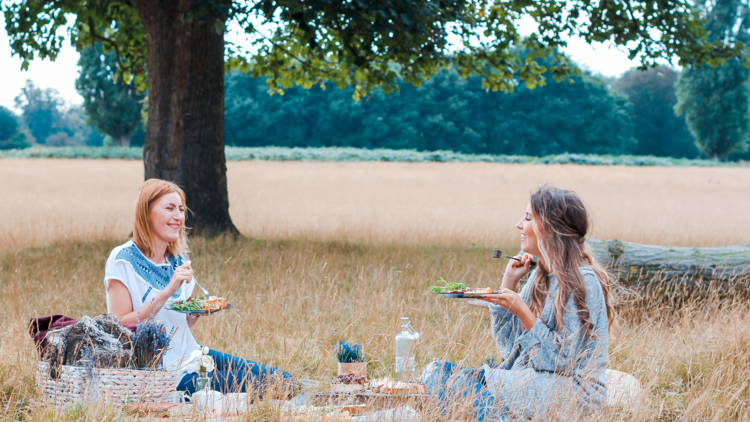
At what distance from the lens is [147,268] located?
386 centimetres

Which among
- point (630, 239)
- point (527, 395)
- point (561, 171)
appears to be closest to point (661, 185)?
point (561, 171)

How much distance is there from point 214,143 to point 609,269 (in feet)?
21.2

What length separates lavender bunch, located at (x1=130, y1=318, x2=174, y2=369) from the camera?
3441 millimetres

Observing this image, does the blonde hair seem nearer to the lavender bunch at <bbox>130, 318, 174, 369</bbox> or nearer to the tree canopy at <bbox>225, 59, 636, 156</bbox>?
the lavender bunch at <bbox>130, 318, 174, 369</bbox>

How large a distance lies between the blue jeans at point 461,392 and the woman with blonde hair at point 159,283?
0.82m

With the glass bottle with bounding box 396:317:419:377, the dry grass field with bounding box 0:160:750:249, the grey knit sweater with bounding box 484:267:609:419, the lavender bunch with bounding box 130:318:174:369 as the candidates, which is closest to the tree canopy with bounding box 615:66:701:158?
the dry grass field with bounding box 0:160:750:249

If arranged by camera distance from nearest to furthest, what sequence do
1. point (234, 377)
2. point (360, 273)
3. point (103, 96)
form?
point (234, 377)
point (360, 273)
point (103, 96)

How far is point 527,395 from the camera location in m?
3.49

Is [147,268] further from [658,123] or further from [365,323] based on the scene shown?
[658,123]

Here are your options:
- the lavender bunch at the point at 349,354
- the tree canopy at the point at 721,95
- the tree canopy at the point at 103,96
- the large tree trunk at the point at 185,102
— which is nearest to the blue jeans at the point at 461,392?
the lavender bunch at the point at 349,354

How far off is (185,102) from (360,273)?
15.3ft

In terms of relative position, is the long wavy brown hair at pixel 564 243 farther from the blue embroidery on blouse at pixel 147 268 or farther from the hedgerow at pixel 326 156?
the hedgerow at pixel 326 156

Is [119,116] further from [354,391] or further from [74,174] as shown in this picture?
[354,391]

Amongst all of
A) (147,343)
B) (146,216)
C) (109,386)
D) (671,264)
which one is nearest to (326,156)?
(671,264)
